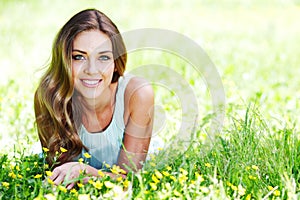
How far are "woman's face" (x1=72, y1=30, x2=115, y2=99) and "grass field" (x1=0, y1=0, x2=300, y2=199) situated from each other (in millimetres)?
472

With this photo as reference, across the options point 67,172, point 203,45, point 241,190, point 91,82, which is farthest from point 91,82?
point 203,45

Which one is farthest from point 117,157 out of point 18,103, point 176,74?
point 176,74

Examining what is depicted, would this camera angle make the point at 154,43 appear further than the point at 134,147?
Yes

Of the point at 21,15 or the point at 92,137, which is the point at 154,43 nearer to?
the point at 21,15

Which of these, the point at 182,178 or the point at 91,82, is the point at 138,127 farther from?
the point at 182,178

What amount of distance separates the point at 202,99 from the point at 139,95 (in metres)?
1.63

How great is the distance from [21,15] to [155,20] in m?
1.92

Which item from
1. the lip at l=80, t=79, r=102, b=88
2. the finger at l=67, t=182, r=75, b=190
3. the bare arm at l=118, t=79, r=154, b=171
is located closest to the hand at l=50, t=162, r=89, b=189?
the finger at l=67, t=182, r=75, b=190

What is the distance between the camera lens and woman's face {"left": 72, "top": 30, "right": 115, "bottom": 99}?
308 cm

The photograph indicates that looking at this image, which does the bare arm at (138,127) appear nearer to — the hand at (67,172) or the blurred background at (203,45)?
the hand at (67,172)

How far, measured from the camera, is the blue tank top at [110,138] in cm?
331

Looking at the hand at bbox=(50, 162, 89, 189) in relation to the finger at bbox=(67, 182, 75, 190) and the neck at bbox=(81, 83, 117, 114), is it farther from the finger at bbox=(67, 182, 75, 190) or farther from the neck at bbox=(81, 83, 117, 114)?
the neck at bbox=(81, 83, 117, 114)

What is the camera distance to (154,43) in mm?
6875

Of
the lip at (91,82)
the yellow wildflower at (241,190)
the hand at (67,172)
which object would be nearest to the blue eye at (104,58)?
the lip at (91,82)
